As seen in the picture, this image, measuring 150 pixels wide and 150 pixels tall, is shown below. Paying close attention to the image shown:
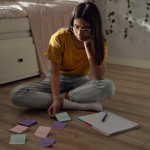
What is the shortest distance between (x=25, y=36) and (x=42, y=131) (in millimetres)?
1285

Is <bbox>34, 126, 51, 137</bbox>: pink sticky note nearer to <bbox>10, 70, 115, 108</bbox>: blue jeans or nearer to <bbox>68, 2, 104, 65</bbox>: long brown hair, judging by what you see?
<bbox>10, 70, 115, 108</bbox>: blue jeans

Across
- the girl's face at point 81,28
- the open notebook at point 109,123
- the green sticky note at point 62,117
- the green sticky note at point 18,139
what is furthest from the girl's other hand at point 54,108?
the girl's face at point 81,28

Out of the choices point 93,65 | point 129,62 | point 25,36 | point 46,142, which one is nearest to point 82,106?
point 93,65

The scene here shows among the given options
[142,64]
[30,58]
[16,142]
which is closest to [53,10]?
[30,58]

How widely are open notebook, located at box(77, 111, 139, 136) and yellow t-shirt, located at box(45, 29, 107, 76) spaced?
35 cm

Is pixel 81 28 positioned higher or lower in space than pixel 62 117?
higher

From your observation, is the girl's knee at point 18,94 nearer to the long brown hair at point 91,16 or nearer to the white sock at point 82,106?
the white sock at point 82,106

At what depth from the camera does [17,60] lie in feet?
8.36

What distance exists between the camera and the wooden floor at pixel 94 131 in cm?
138

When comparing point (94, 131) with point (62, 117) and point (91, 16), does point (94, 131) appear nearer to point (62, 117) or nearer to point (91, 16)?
point (62, 117)

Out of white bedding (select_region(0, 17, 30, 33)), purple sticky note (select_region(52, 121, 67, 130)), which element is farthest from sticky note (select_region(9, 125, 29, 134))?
white bedding (select_region(0, 17, 30, 33))

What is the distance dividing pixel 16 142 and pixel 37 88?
0.50 m

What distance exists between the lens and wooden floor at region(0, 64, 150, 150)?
1.38m

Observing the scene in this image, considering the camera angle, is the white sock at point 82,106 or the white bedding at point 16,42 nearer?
the white sock at point 82,106
